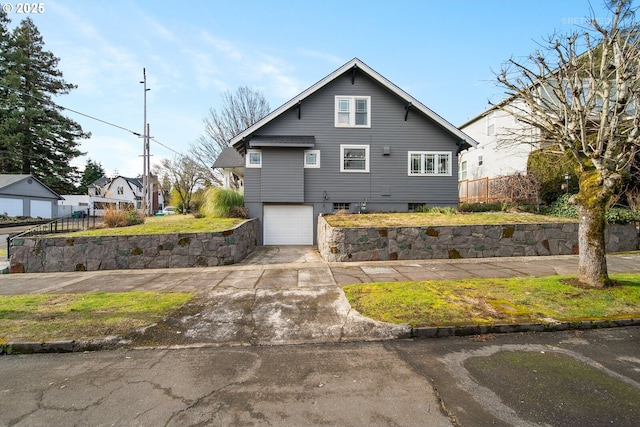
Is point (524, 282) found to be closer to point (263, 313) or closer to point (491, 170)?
point (263, 313)

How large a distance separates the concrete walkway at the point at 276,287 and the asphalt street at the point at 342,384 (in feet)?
1.15

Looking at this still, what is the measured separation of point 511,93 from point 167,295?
970 centimetres

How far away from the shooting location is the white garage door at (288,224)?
48.6 feet

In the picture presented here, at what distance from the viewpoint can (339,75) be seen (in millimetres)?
14742

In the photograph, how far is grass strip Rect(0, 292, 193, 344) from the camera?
4.26 m

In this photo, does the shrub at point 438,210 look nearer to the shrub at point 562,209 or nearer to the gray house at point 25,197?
the shrub at point 562,209

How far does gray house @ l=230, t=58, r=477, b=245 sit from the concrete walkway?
401 cm

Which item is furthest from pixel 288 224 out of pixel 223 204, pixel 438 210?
pixel 438 210

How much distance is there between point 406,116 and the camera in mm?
15148

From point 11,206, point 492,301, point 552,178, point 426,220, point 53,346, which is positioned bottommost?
point 53,346

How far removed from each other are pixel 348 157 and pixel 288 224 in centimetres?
484

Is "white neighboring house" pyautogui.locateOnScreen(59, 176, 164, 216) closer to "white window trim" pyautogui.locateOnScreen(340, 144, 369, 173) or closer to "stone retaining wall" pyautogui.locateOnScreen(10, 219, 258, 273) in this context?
"stone retaining wall" pyautogui.locateOnScreen(10, 219, 258, 273)

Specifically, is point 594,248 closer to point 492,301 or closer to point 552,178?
point 492,301

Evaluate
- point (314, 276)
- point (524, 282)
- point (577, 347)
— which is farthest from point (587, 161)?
point (314, 276)
